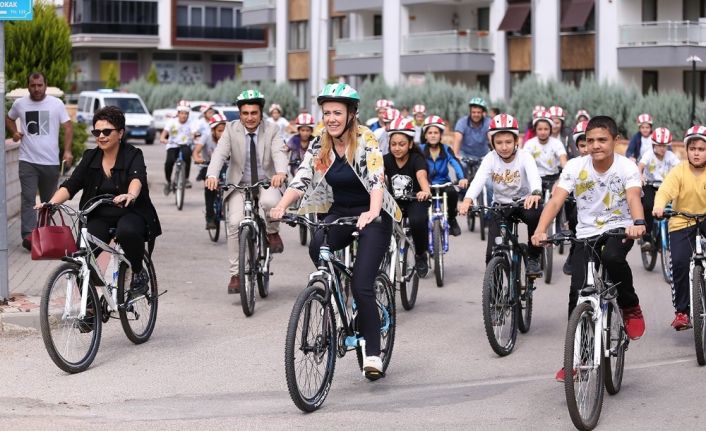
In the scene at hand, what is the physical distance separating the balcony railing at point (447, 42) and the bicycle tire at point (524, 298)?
4202cm

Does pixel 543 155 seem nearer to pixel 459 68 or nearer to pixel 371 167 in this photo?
pixel 371 167

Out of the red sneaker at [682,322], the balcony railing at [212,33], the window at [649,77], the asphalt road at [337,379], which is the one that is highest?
the balcony railing at [212,33]

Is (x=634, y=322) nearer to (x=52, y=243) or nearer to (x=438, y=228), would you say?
(x=52, y=243)

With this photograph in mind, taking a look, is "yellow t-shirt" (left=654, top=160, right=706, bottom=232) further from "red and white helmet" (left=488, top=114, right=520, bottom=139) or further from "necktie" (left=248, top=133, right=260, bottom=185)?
"necktie" (left=248, top=133, right=260, bottom=185)

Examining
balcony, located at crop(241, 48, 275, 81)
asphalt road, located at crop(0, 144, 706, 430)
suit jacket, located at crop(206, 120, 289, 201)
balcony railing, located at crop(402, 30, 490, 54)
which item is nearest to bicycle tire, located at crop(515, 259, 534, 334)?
asphalt road, located at crop(0, 144, 706, 430)

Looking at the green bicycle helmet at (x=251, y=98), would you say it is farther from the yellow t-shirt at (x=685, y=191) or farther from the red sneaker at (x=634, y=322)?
the red sneaker at (x=634, y=322)

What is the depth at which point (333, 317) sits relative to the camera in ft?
26.6

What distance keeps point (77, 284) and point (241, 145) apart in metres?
4.18

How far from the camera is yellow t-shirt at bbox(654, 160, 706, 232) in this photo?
409 inches

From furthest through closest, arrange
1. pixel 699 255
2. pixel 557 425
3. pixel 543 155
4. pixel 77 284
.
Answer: pixel 543 155 → pixel 699 255 → pixel 77 284 → pixel 557 425

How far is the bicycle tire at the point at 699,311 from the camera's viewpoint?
9.48m

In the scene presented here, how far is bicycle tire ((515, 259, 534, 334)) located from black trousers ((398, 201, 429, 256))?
2.09 m

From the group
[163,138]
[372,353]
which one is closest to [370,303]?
[372,353]

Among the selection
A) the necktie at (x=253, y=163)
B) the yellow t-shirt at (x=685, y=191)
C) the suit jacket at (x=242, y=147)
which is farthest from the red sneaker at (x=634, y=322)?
the necktie at (x=253, y=163)
